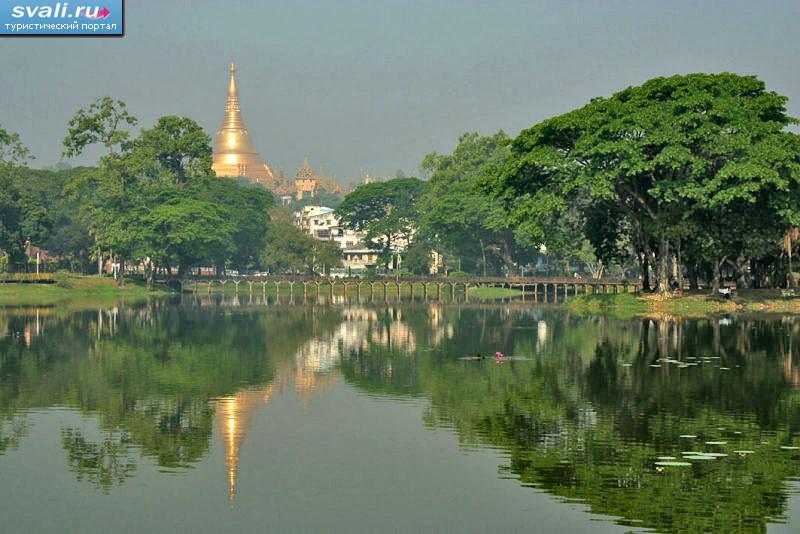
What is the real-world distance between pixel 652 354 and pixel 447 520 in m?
26.3

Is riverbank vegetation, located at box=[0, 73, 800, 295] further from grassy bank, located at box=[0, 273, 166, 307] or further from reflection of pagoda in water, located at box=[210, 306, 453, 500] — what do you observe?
reflection of pagoda in water, located at box=[210, 306, 453, 500]

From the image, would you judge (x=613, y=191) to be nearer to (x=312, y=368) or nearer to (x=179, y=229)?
(x=312, y=368)

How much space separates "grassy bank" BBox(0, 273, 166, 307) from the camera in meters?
99.9

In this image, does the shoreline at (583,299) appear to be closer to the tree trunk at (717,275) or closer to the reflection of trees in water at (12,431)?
the tree trunk at (717,275)

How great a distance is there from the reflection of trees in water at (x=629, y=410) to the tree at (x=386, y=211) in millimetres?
98258

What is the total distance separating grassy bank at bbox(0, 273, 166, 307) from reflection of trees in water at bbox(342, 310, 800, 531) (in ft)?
183

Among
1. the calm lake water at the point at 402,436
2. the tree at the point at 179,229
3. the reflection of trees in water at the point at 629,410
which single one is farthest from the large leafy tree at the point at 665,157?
the tree at the point at 179,229

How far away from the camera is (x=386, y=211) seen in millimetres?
162375

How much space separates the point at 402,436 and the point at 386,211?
13579cm

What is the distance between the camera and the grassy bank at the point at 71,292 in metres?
99.9

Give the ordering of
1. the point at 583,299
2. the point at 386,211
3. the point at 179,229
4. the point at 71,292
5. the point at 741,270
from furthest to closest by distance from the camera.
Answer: the point at 386,211
the point at 179,229
the point at 71,292
the point at 583,299
the point at 741,270

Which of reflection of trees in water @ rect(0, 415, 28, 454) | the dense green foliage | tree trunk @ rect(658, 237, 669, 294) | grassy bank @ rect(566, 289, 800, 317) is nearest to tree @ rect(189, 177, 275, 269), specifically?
the dense green foliage

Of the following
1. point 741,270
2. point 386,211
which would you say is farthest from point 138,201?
point 741,270

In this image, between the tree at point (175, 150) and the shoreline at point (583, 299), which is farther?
the tree at point (175, 150)
